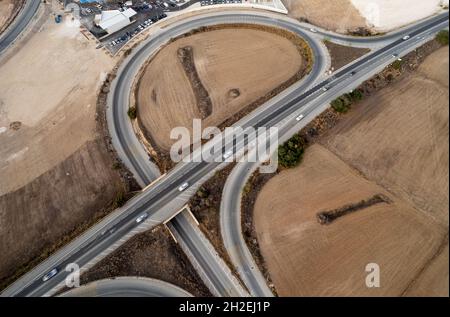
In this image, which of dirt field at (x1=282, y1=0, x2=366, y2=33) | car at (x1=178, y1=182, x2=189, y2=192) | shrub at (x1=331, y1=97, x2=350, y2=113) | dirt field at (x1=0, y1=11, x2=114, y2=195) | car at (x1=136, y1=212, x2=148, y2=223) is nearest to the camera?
car at (x1=136, y1=212, x2=148, y2=223)

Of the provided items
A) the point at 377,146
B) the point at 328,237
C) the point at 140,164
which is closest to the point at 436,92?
the point at 377,146

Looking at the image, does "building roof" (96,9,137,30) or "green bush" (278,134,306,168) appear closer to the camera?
"green bush" (278,134,306,168)

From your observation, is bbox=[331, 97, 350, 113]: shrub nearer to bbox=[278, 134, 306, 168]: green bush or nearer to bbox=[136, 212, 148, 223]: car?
bbox=[278, 134, 306, 168]: green bush

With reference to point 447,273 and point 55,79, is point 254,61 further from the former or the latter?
point 447,273

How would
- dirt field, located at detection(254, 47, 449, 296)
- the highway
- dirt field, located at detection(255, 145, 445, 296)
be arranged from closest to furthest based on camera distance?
1. dirt field, located at detection(254, 47, 449, 296)
2. dirt field, located at detection(255, 145, 445, 296)
3. the highway

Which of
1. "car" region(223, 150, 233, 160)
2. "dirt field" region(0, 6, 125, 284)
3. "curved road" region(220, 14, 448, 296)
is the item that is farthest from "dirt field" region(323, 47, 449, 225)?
"dirt field" region(0, 6, 125, 284)
